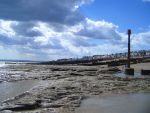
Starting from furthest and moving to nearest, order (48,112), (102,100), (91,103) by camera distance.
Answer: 1. (102,100)
2. (91,103)
3. (48,112)

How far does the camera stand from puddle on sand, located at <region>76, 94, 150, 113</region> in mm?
13276

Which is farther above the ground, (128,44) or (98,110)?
(128,44)

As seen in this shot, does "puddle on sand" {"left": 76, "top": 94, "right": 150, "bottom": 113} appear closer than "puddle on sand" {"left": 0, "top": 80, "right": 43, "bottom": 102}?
Yes

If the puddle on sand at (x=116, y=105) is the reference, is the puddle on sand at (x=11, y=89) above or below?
below

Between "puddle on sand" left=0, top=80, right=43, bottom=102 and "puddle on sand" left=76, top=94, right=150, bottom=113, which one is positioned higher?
"puddle on sand" left=76, top=94, right=150, bottom=113

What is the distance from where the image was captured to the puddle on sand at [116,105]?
13.3 metres

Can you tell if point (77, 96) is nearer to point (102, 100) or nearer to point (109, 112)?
point (102, 100)

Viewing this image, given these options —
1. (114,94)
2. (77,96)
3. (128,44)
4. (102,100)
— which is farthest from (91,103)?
(128,44)

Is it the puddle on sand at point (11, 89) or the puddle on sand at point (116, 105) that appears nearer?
the puddle on sand at point (116, 105)

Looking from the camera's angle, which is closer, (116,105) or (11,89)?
(116,105)

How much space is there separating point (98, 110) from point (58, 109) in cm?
154

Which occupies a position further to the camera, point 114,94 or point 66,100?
point 114,94

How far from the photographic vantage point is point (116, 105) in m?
14.7

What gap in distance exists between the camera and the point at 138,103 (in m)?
15.0
